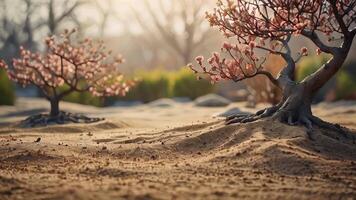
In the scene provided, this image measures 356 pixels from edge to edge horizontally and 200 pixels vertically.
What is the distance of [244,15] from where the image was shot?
259 inches

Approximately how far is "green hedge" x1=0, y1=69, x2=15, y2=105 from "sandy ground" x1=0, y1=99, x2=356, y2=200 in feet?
32.1

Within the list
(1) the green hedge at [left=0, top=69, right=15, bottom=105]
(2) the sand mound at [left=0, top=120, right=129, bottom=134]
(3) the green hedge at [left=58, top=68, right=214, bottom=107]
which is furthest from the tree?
(3) the green hedge at [left=58, top=68, right=214, bottom=107]

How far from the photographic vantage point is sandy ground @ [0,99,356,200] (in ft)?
12.9

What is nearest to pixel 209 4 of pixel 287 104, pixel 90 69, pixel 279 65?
pixel 279 65

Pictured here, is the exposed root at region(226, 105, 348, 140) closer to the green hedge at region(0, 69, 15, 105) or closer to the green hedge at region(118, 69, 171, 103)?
the green hedge at region(0, 69, 15, 105)

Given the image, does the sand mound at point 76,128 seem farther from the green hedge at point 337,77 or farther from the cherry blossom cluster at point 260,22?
the green hedge at point 337,77

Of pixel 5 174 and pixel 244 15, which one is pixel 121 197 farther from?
pixel 244 15

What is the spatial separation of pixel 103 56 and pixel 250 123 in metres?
5.73

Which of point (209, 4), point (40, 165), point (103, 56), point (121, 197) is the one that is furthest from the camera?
point (209, 4)

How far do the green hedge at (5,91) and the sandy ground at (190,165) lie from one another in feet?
32.1

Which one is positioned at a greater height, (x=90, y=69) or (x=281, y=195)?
(x=90, y=69)

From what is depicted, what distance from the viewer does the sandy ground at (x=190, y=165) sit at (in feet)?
12.9

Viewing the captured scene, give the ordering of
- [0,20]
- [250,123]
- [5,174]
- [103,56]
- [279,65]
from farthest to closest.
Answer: [0,20] → [279,65] → [103,56] → [250,123] → [5,174]

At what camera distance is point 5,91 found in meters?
16.5
